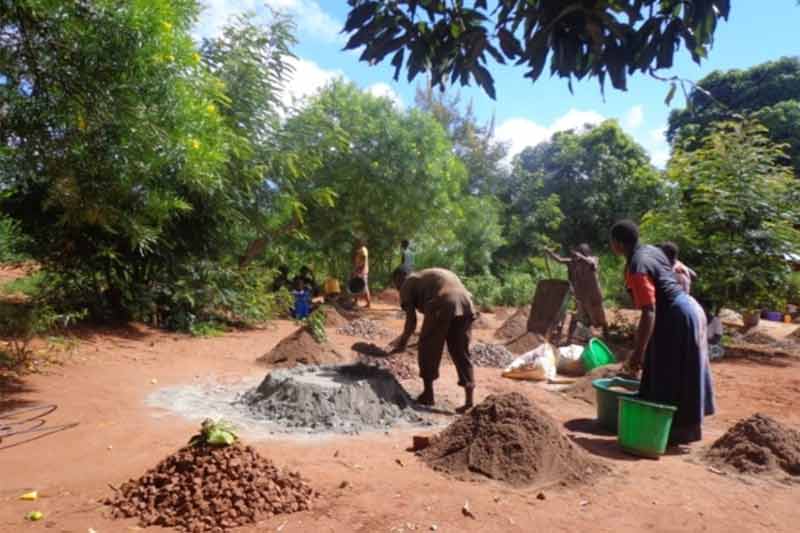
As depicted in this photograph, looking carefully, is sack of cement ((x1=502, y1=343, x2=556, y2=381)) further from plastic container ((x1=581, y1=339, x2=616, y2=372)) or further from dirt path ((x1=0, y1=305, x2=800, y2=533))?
dirt path ((x1=0, y1=305, x2=800, y2=533))

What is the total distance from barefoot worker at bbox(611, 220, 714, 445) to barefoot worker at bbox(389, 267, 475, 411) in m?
1.63

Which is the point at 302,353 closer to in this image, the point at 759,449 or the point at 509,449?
the point at 509,449

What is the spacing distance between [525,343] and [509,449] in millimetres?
5864

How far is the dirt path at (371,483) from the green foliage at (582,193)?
16076 millimetres

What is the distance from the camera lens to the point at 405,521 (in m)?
3.02

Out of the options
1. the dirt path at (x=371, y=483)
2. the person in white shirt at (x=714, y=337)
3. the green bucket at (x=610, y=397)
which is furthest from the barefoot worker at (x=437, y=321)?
the person in white shirt at (x=714, y=337)

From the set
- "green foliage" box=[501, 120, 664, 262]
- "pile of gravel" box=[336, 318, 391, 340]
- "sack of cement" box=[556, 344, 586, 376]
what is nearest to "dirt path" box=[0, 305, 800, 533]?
"sack of cement" box=[556, 344, 586, 376]

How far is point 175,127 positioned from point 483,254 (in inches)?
609

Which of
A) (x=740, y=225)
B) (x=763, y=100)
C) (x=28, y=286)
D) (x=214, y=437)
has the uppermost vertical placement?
(x=763, y=100)

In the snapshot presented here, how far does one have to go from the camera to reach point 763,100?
2395cm

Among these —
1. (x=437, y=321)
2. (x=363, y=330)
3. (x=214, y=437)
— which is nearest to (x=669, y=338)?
(x=437, y=321)

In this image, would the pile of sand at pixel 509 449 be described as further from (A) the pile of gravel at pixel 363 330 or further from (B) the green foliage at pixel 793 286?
(B) the green foliage at pixel 793 286

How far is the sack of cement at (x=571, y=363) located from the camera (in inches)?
307

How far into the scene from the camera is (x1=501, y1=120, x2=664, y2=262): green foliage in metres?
21.3
